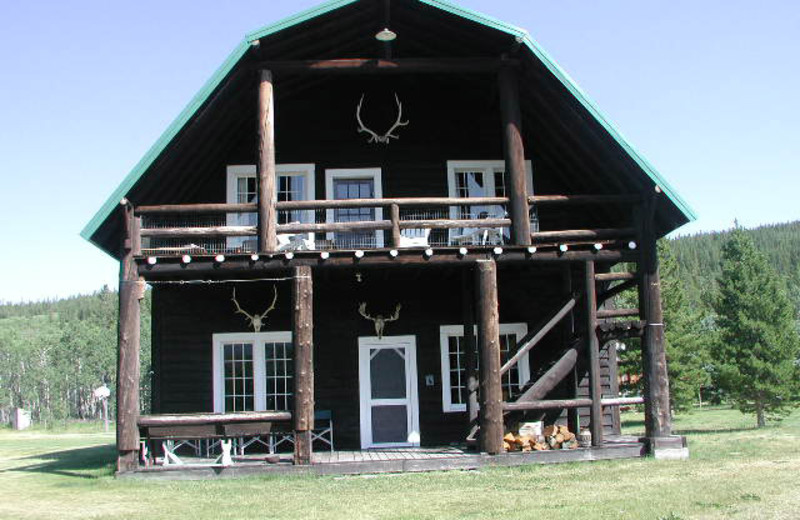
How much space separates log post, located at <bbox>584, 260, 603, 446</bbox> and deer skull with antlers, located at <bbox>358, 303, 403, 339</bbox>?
425 cm

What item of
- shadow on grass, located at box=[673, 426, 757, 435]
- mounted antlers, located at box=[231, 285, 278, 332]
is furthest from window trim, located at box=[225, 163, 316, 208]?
shadow on grass, located at box=[673, 426, 757, 435]

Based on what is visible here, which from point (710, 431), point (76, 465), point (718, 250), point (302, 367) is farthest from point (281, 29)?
point (718, 250)

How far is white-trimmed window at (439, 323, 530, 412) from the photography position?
16.8 meters

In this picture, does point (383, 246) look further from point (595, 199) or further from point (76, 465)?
point (76, 465)

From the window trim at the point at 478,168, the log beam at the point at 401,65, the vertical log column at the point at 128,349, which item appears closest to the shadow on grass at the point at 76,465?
the vertical log column at the point at 128,349

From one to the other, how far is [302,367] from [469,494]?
3.73 metres

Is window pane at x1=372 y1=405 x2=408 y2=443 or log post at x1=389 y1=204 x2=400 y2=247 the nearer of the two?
log post at x1=389 y1=204 x2=400 y2=247

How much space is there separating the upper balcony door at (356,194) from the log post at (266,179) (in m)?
2.69

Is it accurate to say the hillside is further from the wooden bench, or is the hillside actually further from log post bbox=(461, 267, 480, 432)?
the wooden bench

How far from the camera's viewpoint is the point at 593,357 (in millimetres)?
14109

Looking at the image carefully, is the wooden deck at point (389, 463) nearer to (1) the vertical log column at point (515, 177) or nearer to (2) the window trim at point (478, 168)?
(1) the vertical log column at point (515, 177)

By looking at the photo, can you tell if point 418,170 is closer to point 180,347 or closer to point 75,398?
point 180,347

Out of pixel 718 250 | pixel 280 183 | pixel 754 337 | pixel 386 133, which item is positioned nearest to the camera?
pixel 280 183

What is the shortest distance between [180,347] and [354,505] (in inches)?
298
